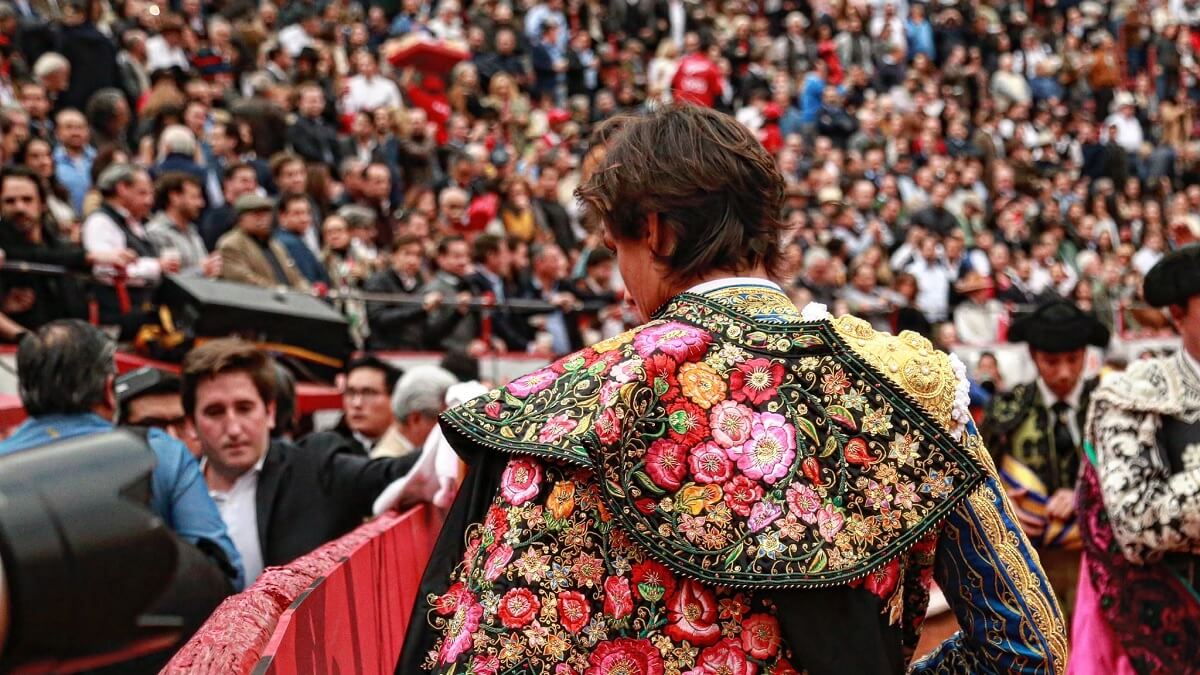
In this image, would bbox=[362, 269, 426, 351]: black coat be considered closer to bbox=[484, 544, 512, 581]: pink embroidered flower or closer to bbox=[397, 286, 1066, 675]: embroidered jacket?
bbox=[397, 286, 1066, 675]: embroidered jacket

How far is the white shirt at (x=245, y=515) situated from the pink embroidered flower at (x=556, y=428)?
2.73 metres

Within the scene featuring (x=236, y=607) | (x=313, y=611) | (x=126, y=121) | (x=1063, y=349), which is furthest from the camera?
(x=126, y=121)

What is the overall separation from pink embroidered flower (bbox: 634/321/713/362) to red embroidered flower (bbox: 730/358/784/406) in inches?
2.5

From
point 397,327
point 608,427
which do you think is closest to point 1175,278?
point 608,427

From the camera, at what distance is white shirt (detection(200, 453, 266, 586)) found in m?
4.75

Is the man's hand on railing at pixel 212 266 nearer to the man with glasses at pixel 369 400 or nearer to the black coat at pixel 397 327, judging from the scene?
the black coat at pixel 397 327

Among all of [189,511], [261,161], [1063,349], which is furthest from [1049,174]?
[189,511]

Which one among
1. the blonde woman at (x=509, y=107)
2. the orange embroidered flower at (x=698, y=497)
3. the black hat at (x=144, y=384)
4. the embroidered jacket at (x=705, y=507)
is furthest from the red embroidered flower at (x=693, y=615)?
the blonde woman at (x=509, y=107)

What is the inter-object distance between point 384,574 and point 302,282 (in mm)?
6864

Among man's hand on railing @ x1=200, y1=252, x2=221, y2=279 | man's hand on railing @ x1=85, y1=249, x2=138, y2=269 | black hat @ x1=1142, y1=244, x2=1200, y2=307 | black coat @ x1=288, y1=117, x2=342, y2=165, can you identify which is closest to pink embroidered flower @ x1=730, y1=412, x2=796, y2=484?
black hat @ x1=1142, y1=244, x2=1200, y2=307

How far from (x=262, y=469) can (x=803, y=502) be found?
9.73 ft

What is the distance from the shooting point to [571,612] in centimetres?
217

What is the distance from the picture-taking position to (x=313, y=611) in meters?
2.74

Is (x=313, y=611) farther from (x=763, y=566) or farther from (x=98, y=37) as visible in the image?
(x=98, y=37)
